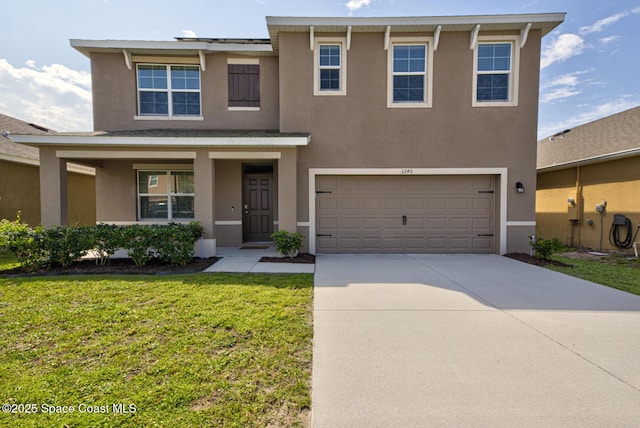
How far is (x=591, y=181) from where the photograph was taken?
33.5 ft

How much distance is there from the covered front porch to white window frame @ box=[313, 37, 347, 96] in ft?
4.93

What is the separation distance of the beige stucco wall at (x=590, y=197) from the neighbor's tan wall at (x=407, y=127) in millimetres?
3588

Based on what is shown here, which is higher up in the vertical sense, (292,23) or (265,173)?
(292,23)

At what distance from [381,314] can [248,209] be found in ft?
21.5

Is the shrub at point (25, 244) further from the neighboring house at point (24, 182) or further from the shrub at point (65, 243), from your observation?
the neighboring house at point (24, 182)

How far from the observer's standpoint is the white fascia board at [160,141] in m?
7.05

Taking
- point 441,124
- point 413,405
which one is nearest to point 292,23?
point 441,124

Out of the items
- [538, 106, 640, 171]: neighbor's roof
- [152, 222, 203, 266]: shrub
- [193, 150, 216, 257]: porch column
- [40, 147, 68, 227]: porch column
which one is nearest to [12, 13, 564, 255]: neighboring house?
[193, 150, 216, 257]: porch column

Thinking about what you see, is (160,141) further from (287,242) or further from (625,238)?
(625,238)

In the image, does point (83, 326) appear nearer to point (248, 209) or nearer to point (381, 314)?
point (381, 314)

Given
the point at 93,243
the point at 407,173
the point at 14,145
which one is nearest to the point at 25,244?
the point at 93,243

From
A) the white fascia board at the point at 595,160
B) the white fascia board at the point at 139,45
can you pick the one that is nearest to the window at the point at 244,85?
the white fascia board at the point at 139,45

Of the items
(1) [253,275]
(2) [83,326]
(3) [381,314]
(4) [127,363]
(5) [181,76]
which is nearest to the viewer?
(4) [127,363]

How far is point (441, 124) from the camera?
826 cm
